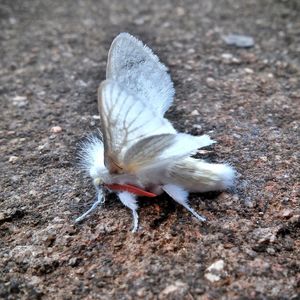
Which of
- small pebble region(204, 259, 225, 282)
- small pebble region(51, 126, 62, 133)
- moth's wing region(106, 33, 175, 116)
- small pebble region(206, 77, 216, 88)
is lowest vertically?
small pebble region(51, 126, 62, 133)

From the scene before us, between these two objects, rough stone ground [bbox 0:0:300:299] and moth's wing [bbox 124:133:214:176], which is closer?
rough stone ground [bbox 0:0:300:299]

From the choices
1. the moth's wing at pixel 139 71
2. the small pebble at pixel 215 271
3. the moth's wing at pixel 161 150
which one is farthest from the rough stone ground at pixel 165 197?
the moth's wing at pixel 139 71

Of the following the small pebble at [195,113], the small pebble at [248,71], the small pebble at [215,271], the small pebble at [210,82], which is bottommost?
the small pebble at [215,271]

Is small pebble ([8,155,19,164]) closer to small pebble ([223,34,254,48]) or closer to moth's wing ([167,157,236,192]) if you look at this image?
moth's wing ([167,157,236,192])

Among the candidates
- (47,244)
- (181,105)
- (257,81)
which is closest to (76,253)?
(47,244)

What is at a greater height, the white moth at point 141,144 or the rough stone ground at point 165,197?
the white moth at point 141,144

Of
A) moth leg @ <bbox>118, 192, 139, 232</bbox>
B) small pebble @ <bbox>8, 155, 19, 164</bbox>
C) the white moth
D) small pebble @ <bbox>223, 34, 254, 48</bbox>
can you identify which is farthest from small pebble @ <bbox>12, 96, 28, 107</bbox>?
small pebble @ <bbox>223, 34, 254, 48</bbox>

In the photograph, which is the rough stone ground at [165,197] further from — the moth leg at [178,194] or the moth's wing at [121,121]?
the moth's wing at [121,121]

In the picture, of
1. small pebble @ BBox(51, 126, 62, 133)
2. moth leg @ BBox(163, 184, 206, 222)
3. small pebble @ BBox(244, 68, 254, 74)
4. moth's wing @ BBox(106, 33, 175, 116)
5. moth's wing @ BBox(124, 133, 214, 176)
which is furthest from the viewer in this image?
small pebble @ BBox(244, 68, 254, 74)

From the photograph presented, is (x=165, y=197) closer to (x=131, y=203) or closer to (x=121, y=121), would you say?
(x=131, y=203)
